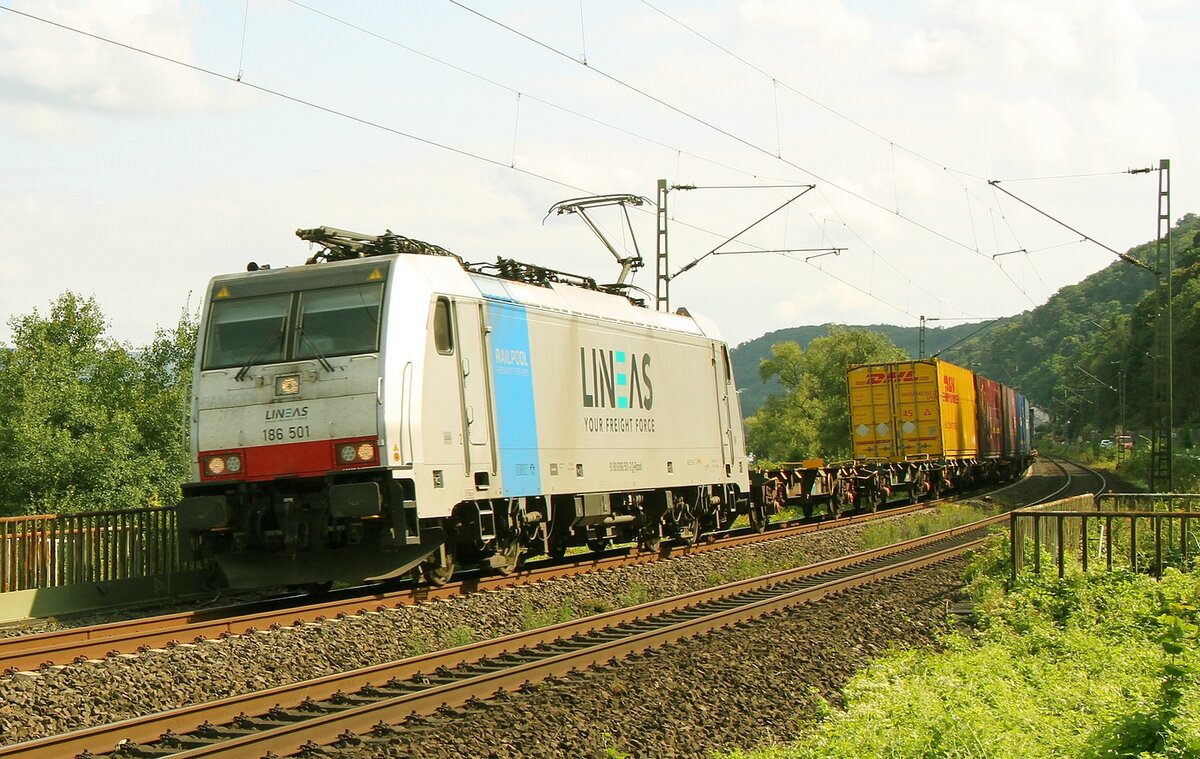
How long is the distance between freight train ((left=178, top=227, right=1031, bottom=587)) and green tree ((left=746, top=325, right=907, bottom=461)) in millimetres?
54062

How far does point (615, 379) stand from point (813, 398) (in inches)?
2389

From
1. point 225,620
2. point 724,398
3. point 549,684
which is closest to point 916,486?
point 724,398

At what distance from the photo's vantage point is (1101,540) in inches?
531

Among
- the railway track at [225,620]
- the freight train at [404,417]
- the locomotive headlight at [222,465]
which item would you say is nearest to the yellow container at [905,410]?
the freight train at [404,417]

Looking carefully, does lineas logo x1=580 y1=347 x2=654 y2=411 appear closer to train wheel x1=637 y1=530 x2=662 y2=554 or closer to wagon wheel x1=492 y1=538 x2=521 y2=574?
train wheel x1=637 y1=530 x2=662 y2=554

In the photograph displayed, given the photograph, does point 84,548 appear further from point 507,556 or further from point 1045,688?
point 1045,688

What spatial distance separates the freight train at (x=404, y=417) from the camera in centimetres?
1247

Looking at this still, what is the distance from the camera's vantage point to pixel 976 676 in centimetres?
830

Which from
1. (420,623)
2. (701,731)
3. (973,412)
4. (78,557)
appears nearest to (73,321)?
(973,412)

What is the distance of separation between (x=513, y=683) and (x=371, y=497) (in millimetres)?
3705

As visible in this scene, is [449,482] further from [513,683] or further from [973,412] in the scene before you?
[973,412]

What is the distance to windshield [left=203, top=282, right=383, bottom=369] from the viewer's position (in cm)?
1269

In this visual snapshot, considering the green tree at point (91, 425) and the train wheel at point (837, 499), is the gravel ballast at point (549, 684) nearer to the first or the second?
the train wheel at point (837, 499)

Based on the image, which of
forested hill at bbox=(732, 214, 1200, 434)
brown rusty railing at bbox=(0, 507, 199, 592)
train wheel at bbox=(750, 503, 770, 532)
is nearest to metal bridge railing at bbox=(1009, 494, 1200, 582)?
brown rusty railing at bbox=(0, 507, 199, 592)
